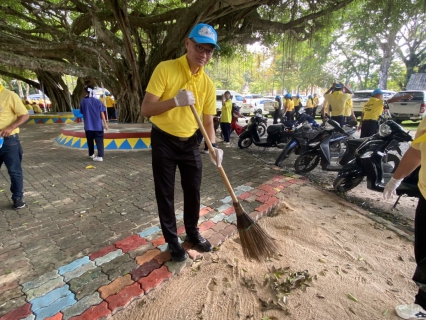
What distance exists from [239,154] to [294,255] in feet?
15.2

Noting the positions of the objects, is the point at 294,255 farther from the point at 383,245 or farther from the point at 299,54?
the point at 299,54

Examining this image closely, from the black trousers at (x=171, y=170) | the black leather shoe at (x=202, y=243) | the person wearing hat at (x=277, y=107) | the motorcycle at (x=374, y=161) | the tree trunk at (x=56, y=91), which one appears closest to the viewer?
the black trousers at (x=171, y=170)

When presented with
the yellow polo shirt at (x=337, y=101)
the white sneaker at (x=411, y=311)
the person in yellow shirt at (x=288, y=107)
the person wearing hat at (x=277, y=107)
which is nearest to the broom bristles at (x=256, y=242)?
the white sneaker at (x=411, y=311)

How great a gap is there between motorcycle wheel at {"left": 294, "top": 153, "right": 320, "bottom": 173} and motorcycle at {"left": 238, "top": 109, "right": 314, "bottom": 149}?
1.21 m

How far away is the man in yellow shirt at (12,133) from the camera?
308 centimetres

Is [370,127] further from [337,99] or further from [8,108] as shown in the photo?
[8,108]

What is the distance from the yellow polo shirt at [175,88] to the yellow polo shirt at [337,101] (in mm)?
6484

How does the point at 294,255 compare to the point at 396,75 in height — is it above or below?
below

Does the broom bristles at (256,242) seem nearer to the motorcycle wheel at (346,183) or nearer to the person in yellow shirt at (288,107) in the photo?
the motorcycle wheel at (346,183)

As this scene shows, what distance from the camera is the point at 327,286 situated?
80.3 inches

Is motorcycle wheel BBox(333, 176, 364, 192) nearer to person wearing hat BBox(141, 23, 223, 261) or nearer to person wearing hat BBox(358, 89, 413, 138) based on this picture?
person wearing hat BBox(141, 23, 223, 261)

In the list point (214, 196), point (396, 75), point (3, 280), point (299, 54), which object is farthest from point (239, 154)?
point (396, 75)

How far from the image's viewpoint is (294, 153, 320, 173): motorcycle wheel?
519 centimetres

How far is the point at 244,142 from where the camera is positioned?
25.7ft
